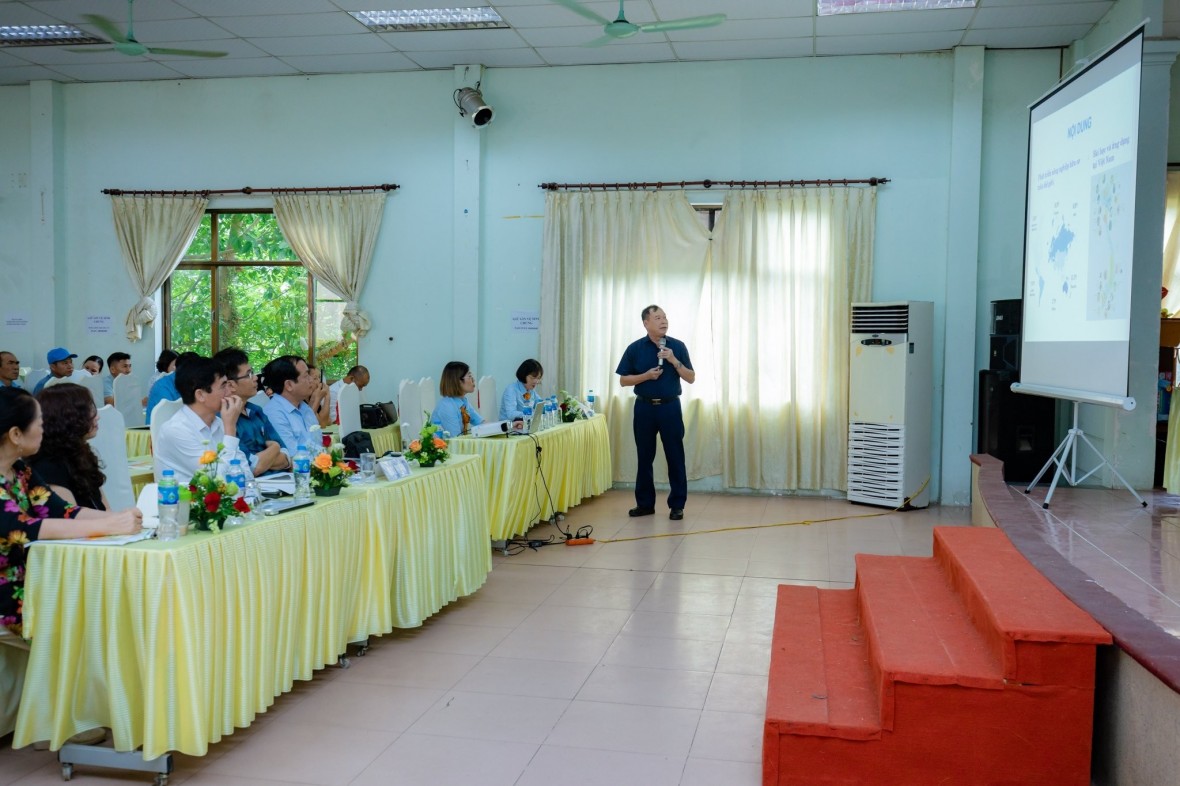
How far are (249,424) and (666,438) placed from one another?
3602 millimetres

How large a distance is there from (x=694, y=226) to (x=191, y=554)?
6.36 m

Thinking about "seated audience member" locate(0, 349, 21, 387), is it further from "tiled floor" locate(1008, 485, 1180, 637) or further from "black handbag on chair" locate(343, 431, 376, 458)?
"tiled floor" locate(1008, 485, 1180, 637)

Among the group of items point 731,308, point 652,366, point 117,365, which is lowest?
point 117,365

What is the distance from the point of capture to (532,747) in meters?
3.37

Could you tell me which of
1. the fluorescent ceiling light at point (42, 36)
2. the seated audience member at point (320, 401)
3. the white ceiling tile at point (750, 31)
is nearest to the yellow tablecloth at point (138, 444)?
the seated audience member at point (320, 401)

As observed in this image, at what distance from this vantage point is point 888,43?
8.02 m

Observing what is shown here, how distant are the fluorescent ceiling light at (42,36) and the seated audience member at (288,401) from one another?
A: 200 inches

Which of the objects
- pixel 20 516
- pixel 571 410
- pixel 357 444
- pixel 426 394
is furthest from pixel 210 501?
pixel 571 410

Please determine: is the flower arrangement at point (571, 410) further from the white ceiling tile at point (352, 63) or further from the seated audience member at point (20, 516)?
the seated audience member at point (20, 516)

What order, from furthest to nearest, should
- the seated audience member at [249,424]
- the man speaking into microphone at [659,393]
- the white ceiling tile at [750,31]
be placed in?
the white ceiling tile at [750,31] → the man speaking into microphone at [659,393] → the seated audience member at [249,424]

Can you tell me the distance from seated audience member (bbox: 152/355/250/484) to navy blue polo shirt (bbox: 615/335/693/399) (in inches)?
150

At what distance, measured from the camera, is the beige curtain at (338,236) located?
9281 millimetres

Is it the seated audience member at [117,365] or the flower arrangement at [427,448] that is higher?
the seated audience member at [117,365]

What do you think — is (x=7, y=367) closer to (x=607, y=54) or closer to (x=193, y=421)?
(x=193, y=421)
